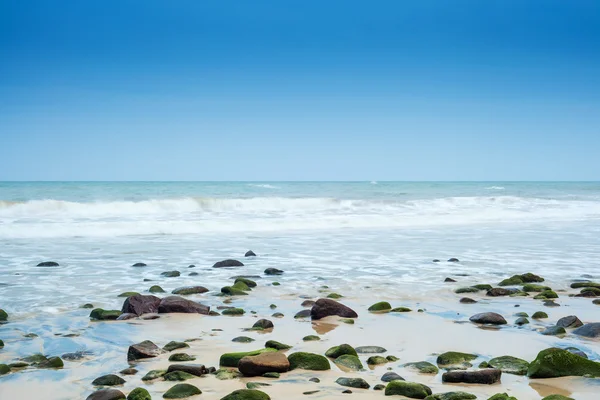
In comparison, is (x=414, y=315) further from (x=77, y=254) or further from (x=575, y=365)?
(x=77, y=254)

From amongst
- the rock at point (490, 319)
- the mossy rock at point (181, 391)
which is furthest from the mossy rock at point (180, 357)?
the rock at point (490, 319)

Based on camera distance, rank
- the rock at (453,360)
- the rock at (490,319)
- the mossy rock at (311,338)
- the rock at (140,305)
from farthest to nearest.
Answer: the rock at (140,305)
the rock at (490,319)
the mossy rock at (311,338)
the rock at (453,360)

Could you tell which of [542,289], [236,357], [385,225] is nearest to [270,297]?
[236,357]

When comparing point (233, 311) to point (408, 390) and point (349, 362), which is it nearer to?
point (349, 362)

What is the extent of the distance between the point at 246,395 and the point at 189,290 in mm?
→ 4938

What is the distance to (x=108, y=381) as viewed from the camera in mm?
4586

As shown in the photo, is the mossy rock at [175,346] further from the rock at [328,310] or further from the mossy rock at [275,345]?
the rock at [328,310]

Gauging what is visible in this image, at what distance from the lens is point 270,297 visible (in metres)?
8.65

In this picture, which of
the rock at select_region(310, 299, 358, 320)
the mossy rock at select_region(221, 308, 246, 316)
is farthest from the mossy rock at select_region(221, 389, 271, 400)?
the mossy rock at select_region(221, 308, 246, 316)

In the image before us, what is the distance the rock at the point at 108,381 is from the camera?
4.58 m

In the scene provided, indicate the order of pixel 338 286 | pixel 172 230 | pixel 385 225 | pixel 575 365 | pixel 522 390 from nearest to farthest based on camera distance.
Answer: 1. pixel 522 390
2. pixel 575 365
3. pixel 338 286
4. pixel 172 230
5. pixel 385 225

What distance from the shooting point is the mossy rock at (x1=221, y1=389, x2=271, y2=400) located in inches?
162

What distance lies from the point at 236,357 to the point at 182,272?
610cm

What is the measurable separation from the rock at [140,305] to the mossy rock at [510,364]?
4.25 m
